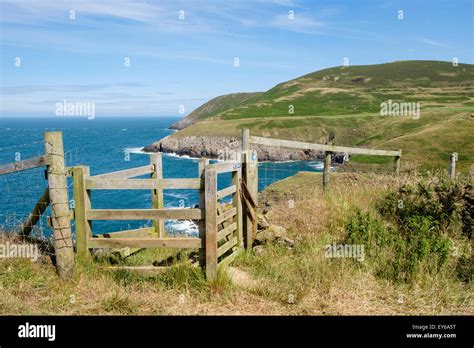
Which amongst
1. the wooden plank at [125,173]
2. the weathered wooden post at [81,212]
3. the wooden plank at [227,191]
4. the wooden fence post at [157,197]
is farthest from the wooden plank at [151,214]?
the wooden fence post at [157,197]

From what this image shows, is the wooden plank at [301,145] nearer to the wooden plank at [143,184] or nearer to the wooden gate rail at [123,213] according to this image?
the wooden plank at [143,184]

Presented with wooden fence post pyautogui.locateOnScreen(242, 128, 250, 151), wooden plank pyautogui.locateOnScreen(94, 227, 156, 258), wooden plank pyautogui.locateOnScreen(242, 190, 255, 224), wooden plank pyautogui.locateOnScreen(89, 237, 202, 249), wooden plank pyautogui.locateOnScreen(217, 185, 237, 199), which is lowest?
wooden plank pyautogui.locateOnScreen(94, 227, 156, 258)

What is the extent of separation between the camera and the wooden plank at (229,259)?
279 inches

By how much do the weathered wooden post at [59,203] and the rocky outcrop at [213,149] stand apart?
82643 mm

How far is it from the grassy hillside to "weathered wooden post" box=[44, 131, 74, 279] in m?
27.4

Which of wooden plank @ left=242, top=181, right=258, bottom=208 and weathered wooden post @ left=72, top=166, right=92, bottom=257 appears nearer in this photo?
weathered wooden post @ left=72, top=166, right=92, bottom=257

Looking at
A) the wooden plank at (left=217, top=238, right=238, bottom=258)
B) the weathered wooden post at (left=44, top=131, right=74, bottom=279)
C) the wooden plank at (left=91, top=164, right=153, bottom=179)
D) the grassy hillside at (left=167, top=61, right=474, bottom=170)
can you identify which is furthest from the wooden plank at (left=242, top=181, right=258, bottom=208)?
the grassy hillside at (left=167, top=61, right=474, bottom=170)

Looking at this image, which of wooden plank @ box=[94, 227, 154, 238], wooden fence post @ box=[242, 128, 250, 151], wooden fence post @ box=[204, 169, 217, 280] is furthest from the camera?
wooden fence post @ box=[242, 128, 250, 151]

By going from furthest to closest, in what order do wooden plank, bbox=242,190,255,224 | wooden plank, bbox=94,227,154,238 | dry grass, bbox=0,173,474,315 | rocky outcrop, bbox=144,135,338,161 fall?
1. rocky outcrop, bbox=144,135,338,161
2. wooden plank, bbox=242,190,255,224
3. wooden plank, bbox=94,227,154,238
4. dry grass, bbox=0,173,474,315

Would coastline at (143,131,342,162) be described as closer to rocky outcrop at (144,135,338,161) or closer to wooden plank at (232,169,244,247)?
rocky outcrop at (144,135,338,161)

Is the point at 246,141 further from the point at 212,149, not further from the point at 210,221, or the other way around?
the point at 212,149

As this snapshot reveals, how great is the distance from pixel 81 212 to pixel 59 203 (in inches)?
16.7

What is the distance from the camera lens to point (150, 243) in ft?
22.7

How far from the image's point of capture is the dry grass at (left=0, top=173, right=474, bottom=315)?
5895 millimetres
